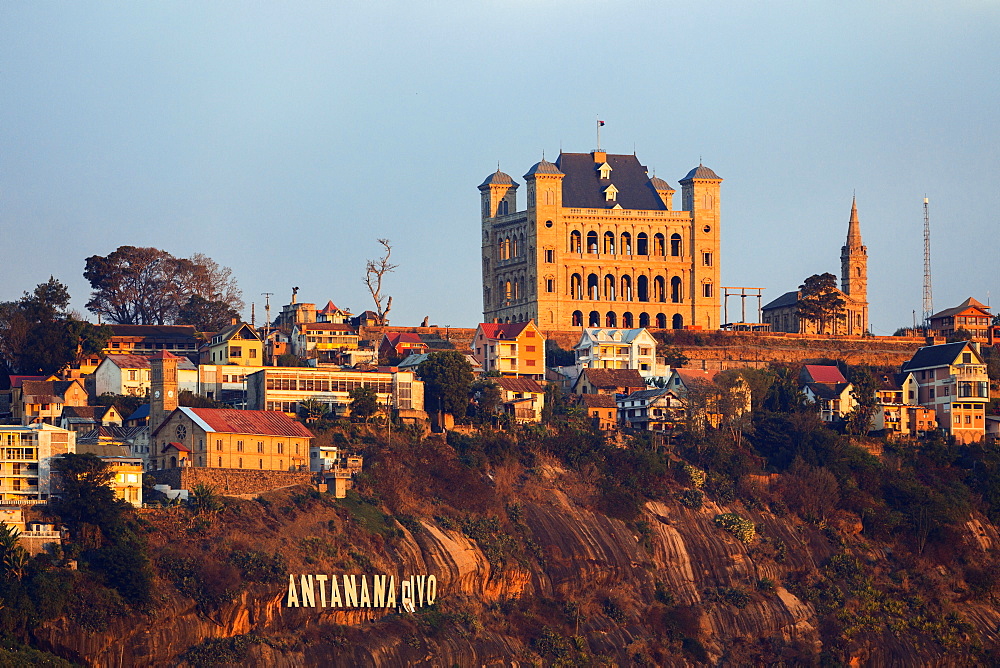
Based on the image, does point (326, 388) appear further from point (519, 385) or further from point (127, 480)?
point (127, 480)

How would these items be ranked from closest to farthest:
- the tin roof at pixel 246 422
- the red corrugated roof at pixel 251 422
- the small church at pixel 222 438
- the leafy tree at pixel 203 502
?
the leafy tree at pixel 203 502 < the small church at pixel 222 438 < the tin roof at pixel 246 422 < the red corrugated roof at pixel 251 422

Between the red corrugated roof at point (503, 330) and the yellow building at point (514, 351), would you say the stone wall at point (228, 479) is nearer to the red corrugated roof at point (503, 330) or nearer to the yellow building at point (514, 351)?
the yellow building at point (514, 351)

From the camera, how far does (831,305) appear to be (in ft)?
588

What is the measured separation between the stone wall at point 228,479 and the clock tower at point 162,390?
5.90m

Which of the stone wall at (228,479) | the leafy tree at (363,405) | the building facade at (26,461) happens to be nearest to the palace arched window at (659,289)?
the leafy tree at (363,405)

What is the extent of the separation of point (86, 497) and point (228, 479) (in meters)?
10.8

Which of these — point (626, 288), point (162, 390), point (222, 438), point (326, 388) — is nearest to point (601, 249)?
point (626, 288)

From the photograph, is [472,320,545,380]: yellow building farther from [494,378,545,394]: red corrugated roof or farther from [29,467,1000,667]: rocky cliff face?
[29,467,1000,667]: rocky cliff face

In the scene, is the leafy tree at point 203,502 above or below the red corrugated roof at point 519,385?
below

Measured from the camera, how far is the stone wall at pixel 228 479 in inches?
4843

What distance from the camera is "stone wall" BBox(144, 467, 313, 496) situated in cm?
12300

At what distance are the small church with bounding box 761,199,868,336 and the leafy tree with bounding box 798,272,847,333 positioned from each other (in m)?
0.33

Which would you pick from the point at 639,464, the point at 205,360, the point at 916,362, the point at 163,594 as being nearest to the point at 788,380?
the point at 916,362

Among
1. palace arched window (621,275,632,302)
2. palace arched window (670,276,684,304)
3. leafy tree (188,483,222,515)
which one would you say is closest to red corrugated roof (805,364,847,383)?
palace arched window (670,276,684,304)
